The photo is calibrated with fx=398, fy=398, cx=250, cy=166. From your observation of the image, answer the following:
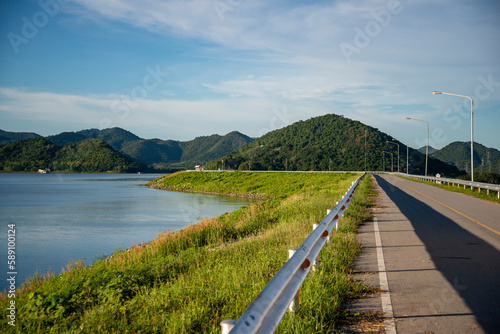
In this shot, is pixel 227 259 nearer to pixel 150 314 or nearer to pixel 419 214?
pixel 150 314

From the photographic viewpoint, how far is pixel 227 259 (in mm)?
8562

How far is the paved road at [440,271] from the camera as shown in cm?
471

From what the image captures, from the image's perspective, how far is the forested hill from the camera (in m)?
138

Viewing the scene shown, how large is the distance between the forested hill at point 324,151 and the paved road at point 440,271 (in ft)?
399

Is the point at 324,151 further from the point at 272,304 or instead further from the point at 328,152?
the point at 272,304

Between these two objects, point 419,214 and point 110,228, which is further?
point 110,228

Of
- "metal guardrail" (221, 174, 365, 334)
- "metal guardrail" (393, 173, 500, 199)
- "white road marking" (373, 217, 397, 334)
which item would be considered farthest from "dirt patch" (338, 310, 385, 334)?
"metal guardrail" (393, 173, 500, 199)

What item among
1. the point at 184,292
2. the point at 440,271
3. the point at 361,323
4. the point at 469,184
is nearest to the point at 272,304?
the point at 361,323

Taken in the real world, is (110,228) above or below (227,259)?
below

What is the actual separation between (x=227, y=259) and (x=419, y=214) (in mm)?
10705

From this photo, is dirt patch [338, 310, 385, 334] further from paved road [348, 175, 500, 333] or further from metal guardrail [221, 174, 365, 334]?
metal guardrail [221, 174, 365, 334]

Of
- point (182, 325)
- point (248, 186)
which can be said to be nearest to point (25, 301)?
point (182, 325)

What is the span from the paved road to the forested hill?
122 metres

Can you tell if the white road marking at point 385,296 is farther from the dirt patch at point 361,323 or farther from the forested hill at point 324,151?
the forested hill at point 324,151
